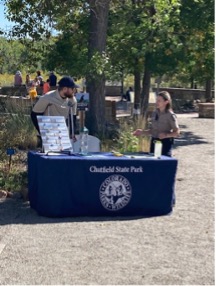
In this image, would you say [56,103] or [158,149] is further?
[56,103]

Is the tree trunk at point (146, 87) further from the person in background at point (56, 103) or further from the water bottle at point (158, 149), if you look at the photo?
the water bottle at point (158, 149)

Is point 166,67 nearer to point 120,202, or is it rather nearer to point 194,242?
point 120,202

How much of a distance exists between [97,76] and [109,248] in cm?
753

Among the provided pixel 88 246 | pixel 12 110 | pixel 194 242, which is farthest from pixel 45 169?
pixel 12 110

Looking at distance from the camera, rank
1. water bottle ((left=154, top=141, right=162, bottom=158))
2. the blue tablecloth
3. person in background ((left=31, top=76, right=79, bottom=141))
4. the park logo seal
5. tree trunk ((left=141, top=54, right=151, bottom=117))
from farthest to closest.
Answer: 1. tree trunk ((left=141, top=54, right=151, bottom=117))
2. person in background ((left=31, top=76, right=79, bottom=141))
3. water bottle ((left=154, top=141, right=162, bottom=158))
4. the park logo seal
5. the blue tablecloth

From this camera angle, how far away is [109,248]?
23.7 ft

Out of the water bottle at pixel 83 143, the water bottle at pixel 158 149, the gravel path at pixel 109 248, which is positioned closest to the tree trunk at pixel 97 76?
the water bottle at pixel 83 143

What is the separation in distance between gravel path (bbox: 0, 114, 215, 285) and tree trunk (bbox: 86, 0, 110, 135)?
209 inches

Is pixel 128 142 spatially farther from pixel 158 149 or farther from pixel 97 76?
pixel 158 149

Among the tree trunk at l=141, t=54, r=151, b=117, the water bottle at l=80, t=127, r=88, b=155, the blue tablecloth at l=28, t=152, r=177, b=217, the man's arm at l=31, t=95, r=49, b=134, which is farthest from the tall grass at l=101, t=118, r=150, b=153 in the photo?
the tree trunk at l=141, t=54, r=151, b=117

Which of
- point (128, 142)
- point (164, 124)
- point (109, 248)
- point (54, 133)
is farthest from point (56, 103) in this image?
point (128, 142)

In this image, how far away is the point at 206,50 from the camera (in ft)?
61.0

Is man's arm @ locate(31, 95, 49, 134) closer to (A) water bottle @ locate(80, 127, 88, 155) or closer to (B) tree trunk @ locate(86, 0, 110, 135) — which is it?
(A) water bottle @ locate(80, 127, 88, 155)

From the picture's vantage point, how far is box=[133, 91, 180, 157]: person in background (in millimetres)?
9664
